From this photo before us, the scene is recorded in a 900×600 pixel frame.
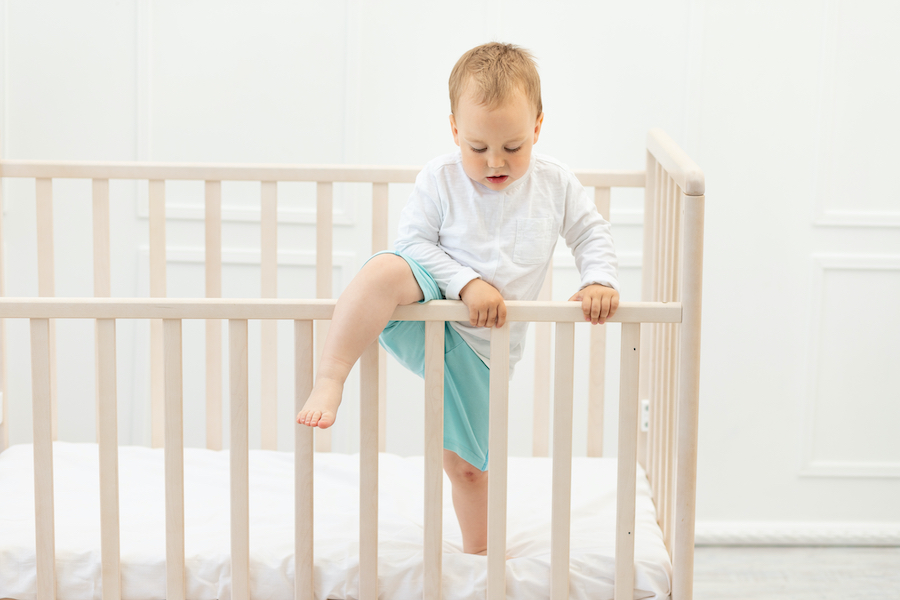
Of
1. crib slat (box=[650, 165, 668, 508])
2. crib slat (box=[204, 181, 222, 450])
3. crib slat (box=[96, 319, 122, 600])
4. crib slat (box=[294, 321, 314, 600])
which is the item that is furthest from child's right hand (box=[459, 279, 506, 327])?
crib slat (box=[204, 181, 222, 450])

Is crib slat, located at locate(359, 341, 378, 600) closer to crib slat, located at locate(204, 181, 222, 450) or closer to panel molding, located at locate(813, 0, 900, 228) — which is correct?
crib slat, located at locate(204, 181, 222, 450)

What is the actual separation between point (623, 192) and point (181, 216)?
3.44ft

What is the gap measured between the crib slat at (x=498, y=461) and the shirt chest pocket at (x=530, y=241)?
16 centimetres

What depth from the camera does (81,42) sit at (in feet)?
6.13

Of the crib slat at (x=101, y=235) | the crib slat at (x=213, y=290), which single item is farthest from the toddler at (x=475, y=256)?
the crib slat at (x=101, y=235)

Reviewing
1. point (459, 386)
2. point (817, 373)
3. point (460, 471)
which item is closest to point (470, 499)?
point (460, 471)

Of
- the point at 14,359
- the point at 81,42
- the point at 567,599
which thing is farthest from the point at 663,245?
the point at 14,359

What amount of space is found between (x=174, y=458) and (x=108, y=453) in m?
0.09

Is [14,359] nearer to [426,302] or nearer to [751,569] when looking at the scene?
[426,302]

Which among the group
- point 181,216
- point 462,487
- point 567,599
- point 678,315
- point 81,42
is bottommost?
point 567,599

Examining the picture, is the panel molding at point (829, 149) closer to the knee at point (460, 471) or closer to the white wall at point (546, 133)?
the white wall at point (546, 133)

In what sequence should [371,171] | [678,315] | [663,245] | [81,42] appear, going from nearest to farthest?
[678,315] < [663,245] < [371,171] < [81,42]

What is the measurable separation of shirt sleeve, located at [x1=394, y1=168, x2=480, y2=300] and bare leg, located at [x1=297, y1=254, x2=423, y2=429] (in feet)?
0.26

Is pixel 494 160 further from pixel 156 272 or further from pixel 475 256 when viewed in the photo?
pixel 156 272
